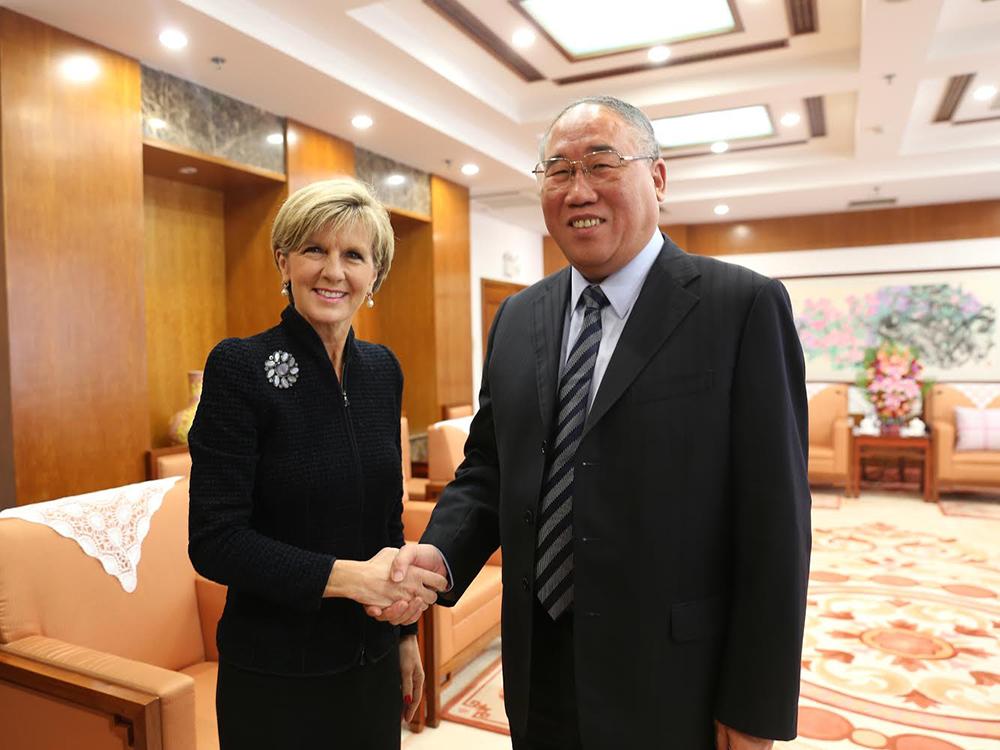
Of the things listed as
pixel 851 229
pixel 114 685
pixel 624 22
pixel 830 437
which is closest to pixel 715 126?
pixel 624 22

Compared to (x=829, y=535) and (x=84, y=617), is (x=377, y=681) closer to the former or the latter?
(x=84, y=617)

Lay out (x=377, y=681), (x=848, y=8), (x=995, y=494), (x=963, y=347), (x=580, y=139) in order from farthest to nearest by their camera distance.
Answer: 1. (x=963, y=347)
2. (x=995, y=494)
3. (x=848, y=8)
4. (x=377, y=681)
5. (x=580, y=139)

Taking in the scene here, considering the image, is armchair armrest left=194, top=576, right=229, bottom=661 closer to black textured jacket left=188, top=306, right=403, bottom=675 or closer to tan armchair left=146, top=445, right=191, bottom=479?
black textured jacket left=188, top=306, right=403, bottom=675

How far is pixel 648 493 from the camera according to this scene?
47.6 inches

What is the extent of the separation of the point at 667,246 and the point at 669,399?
1.11ft

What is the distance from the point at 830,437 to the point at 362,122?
571 centimetres

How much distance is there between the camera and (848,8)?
418cm

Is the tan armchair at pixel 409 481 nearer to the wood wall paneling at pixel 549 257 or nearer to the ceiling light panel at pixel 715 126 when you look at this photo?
the ceiling light panel at pixel 715 126

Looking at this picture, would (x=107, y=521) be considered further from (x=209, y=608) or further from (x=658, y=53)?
(x=658, y=53)

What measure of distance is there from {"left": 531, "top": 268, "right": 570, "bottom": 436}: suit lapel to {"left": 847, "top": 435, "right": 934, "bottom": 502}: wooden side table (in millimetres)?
6726

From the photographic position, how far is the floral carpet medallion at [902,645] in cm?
293

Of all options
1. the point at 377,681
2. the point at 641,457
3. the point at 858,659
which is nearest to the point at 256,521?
the point at 377,681

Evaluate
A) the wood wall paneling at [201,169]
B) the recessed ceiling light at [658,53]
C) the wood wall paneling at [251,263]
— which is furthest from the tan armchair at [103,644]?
the recessed ceiling light at [658,53]

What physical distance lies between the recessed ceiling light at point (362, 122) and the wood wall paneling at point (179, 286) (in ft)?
3.45
